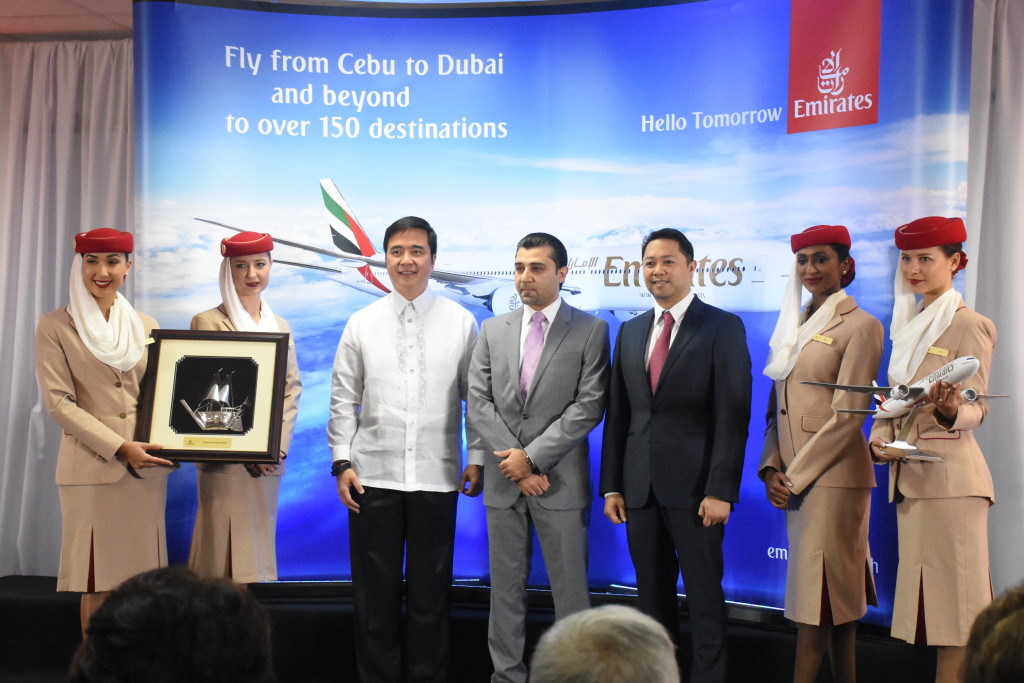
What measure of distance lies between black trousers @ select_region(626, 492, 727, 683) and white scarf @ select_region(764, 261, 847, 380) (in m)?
0.69

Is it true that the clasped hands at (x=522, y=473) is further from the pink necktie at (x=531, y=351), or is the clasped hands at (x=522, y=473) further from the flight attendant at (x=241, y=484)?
the flight attendant at (x=241, y=484)

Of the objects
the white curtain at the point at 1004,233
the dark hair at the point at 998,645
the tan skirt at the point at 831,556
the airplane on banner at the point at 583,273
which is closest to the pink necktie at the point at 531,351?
the airplane on banner at the point at 583,273

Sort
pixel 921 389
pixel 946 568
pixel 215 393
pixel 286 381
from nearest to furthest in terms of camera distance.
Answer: pixel 921 389 < pixel 946 568 < pixel 215 393 < pixel 286 381

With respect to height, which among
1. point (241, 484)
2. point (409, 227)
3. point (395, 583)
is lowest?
point (395, 583)

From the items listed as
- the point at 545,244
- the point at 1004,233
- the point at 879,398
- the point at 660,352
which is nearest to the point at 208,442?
the point at 545,244

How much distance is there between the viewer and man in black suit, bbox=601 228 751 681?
3525mm

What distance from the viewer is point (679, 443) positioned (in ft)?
11.7

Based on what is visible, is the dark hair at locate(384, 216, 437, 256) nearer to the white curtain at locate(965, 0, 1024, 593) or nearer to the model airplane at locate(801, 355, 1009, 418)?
the model airplane at locate(801, 355, 1009, 418)

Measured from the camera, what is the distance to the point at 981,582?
10.9 ft

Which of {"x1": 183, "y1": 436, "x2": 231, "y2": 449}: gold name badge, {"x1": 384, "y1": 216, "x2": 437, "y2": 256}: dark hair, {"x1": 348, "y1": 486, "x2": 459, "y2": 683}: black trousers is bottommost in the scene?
{"x1": 348, "y1": 486, "x2": 459, "y2": 683}: black trousers

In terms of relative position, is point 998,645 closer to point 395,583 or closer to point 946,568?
point 946,568

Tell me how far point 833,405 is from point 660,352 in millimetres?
689

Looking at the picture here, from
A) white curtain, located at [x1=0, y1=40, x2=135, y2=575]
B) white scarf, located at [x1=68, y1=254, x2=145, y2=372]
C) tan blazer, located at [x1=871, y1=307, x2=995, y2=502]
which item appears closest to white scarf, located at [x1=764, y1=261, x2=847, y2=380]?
tan blazer, located at [x1=871, y1=307, x2=995, y2=502]

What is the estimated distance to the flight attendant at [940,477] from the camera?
10.8 ft
